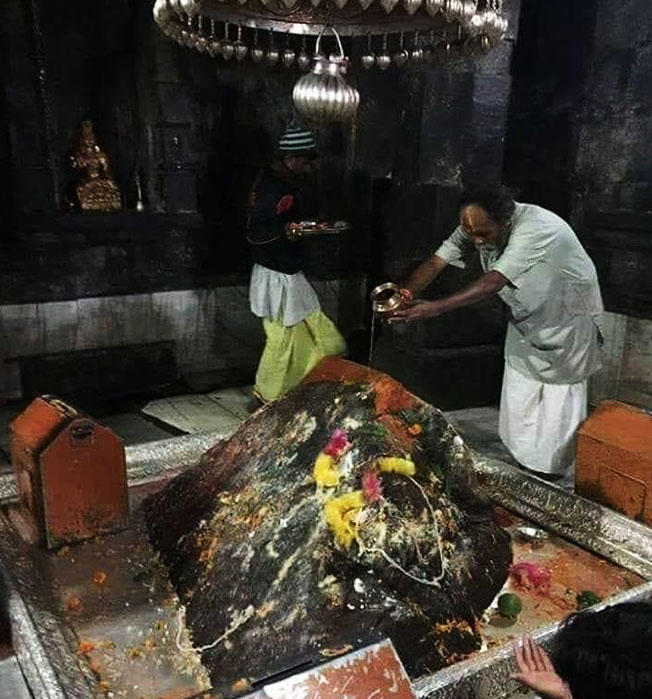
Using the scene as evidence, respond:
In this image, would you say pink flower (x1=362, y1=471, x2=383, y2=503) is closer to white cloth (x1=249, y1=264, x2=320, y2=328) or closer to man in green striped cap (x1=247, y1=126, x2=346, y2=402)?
man in green striped cap (x1=247, y1=126, x2=346, y2=402)

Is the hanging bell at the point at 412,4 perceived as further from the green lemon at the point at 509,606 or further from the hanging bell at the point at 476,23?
the green lemon at the point at 509,606

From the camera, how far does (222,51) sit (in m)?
3.13

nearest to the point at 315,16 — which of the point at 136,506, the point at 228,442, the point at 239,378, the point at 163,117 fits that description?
the point at 228,442

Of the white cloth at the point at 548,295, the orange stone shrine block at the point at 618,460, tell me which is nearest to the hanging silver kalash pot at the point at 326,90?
the white cloth at the point at 548,295

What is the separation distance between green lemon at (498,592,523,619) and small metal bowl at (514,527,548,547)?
610 millimetres

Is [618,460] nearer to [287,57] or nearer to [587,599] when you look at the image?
[587,599]

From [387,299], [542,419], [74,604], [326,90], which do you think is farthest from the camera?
[542,419]

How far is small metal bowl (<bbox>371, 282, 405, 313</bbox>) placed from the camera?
11.9 feet

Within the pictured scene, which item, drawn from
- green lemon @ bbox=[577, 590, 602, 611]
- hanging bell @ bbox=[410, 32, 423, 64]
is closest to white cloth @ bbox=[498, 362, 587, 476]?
green lemon @ bbox=[577, 590, 602, 611]

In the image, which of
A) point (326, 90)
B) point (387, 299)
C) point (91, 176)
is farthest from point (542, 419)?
point (91, 176)

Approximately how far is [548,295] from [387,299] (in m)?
0.93

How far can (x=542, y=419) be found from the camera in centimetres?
422

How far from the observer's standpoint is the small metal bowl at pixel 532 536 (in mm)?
3545

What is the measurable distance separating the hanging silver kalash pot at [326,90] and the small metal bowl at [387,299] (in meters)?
1.04
